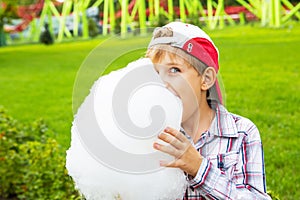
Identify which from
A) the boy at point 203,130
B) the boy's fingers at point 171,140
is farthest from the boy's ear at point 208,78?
the boy's fingers at point 171,140

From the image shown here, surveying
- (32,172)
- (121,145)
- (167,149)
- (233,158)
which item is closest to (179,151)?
(167,149)

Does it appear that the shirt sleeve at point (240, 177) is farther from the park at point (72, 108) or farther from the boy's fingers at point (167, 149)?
the park at point (72, 108)

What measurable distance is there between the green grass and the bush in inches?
21.4

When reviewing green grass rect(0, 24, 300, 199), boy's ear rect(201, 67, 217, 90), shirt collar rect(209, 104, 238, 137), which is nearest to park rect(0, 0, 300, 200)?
green grass rect(0, 24, 300, 199)

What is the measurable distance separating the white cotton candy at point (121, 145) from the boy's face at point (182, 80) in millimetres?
35

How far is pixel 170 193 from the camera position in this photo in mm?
1327

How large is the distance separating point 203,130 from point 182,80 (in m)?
0.23

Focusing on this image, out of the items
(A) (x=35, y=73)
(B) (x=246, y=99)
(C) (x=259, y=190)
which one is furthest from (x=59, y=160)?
(A) (x=35, y=73)

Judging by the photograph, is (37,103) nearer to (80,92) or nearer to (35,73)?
(35,73)

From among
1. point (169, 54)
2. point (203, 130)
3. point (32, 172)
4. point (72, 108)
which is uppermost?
point (169, 54)

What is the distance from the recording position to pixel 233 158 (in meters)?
1.49

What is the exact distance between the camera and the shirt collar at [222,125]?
1.52m

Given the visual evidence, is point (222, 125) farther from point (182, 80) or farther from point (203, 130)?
Result: point (182, 80)

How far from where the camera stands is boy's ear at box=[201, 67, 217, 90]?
4.77ft
